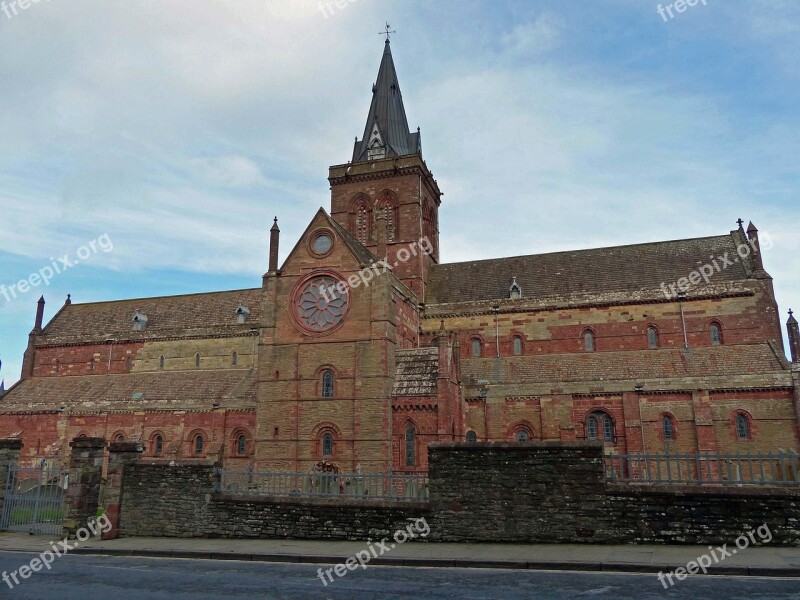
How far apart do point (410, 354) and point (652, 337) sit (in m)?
14.3

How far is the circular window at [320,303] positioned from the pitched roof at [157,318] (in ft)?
34.5

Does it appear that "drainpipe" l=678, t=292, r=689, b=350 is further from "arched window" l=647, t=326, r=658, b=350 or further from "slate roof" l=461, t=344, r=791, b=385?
"arched window" l=647, t=326, r=658, b=350

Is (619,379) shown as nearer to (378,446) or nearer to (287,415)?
(378,446)

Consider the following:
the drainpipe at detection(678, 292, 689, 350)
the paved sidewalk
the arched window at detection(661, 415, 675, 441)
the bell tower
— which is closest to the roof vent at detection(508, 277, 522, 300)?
the bell tower

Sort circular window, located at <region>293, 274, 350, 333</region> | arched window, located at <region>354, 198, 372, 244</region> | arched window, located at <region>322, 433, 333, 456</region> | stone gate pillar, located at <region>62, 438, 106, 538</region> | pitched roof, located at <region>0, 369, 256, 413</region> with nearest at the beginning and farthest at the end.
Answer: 1. stone gate pillar, located at <region>62, 438, 106, 538</region>
2. arched window, located at <region>322, 433, 333, 456</region>
3. circular window, located at <region>293, 274, 350, 333</region>
4. pitched roof, located at <region>0, 369, 256, 413</region>
5. arched window, located at <region>354, 198, 372, 244</region>

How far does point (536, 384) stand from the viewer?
107ft

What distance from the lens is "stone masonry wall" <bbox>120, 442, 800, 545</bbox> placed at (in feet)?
44.4

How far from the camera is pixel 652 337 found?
34.8 m

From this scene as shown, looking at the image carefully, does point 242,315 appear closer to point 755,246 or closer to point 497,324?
point 497,324

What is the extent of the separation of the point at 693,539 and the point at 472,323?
25041 mm

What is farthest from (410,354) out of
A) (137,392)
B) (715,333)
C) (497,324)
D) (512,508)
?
(137,392)

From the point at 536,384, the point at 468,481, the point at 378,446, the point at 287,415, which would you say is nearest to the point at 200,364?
the point at 287,415

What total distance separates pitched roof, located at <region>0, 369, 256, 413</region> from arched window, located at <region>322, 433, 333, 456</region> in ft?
24.0

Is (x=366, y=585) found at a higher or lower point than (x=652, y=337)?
lower
